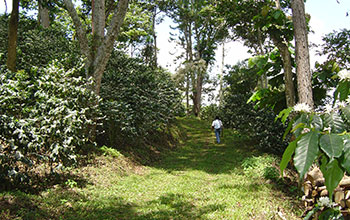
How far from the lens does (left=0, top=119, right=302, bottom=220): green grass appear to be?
166 inches

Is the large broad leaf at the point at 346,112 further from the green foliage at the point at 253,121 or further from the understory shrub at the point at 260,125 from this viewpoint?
the understory shrub at the point at 260,125

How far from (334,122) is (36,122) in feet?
17.1

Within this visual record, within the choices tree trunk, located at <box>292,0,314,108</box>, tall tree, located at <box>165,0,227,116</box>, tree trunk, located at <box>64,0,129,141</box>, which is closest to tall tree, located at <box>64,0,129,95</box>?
tree trunk, located at <box>64,0,129,141</box>

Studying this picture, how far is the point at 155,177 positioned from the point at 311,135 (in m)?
6.27

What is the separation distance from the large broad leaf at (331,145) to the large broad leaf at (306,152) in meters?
0.03

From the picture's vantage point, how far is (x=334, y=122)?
1.58m

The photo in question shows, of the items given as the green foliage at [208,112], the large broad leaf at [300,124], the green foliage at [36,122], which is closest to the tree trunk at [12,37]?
the green foliage at [36,122]

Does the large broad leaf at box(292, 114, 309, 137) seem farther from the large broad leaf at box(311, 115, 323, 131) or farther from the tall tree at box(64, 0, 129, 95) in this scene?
the tall tree at box(64, 0, 129, 95)

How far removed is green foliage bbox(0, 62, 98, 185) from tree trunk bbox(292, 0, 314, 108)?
5047mm

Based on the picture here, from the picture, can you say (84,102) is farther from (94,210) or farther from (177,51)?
(177,51)

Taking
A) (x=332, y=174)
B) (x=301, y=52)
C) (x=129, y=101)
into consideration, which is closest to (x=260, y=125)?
(x=301, y=52)

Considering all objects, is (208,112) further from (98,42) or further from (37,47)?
(98,42)

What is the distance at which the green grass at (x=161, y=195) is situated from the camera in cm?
421

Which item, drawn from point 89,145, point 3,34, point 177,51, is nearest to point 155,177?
point 89,145
